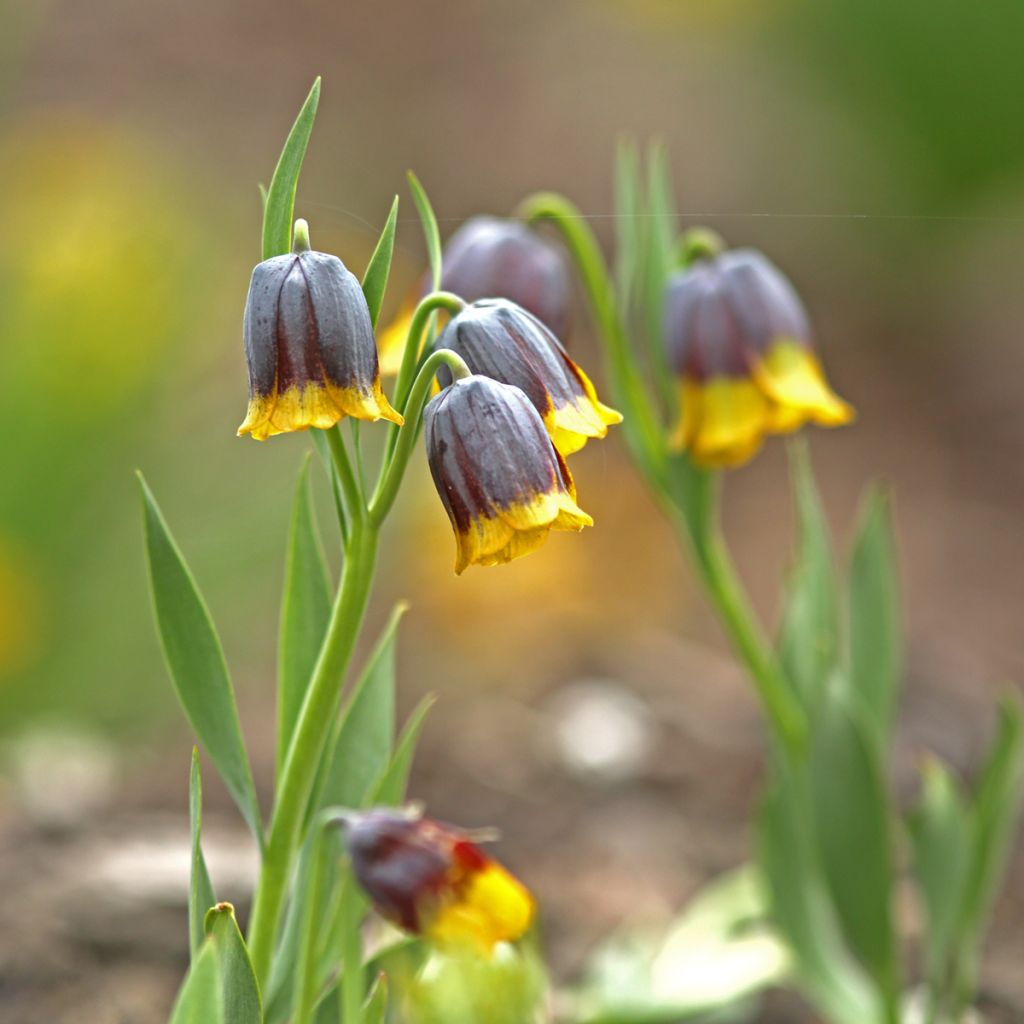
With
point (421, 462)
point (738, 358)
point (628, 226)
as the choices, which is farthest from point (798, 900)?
point (421, 462)

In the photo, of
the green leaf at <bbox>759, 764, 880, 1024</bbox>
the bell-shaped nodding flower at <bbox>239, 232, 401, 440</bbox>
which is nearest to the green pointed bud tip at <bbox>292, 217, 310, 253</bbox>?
the bell-shaped nodding flower at <bbox>239, 232, 401, 440</bbox>

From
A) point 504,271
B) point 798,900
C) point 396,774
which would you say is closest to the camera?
point 396,774

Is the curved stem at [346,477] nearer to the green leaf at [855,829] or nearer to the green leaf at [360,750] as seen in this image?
the green leaf at [360,750]

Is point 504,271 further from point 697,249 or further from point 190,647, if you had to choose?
point 190,647

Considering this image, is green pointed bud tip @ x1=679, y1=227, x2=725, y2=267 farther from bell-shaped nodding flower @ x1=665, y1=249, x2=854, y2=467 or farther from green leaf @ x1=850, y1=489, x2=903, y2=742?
green leaf @ x1=850, y1=489, x2=903, y2=742

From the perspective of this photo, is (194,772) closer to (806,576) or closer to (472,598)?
(806,576)

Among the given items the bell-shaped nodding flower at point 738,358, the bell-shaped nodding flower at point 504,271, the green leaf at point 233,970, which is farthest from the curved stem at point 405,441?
the bell-shaped nodding flower at point 738,358
